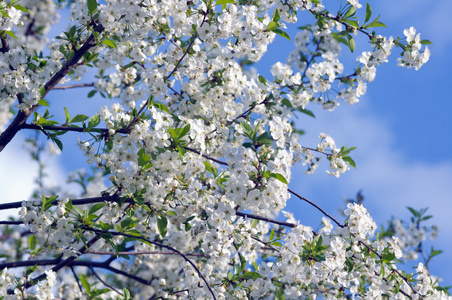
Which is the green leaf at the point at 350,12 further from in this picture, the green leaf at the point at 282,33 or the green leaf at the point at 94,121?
the green leaf at the point at 94,121

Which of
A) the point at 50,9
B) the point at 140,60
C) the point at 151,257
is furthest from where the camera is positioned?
the point at 50,9

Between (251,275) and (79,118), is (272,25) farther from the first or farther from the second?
(251,275)

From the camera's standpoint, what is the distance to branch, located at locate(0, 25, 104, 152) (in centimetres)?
511

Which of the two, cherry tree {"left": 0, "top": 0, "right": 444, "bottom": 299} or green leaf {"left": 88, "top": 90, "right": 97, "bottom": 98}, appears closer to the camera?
cherry tree {"left": 0, "top": 0, "right": 444, "bottom": 299}

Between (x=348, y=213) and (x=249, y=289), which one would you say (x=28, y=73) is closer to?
(x=249, y=289)

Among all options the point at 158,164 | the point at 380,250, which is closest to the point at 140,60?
the point at 158,164

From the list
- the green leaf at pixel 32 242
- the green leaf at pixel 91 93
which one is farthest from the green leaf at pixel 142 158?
the green leaf at pixel 91 93

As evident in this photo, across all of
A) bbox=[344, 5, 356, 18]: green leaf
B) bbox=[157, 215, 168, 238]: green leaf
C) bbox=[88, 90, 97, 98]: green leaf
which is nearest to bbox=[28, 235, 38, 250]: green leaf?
bbox=[88, 90, 97, 98]: green leaf

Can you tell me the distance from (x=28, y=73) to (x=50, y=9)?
249 inches

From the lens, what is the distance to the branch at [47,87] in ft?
16.8

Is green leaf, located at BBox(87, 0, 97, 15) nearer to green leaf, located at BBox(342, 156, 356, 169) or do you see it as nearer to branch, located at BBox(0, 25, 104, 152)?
branch, located at BBox(0, 25, 104, 152)

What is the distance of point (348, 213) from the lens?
16.1ft

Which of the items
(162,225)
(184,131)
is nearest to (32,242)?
(162,225)

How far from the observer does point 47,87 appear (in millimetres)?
5367
